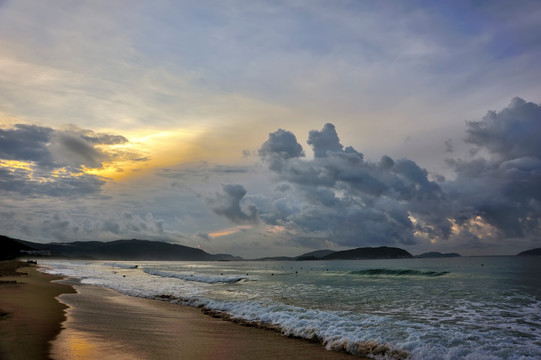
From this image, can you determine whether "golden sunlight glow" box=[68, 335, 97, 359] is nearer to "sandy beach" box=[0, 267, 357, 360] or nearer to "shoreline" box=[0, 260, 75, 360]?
"sandy beach" box=[0, 267, 357, 360]

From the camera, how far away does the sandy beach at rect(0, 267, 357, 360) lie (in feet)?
33.8

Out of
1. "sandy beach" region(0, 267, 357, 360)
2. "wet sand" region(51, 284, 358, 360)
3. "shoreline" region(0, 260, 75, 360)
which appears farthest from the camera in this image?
"wet sand" region(51, 284, 358, 360)

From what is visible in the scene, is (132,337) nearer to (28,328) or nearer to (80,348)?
(80,348)

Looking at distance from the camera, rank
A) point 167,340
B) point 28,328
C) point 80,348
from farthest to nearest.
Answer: point 28,328 < point 167,340 < point 80,348

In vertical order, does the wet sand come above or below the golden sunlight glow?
below

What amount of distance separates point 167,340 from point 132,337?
1431mm

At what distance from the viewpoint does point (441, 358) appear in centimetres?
1088

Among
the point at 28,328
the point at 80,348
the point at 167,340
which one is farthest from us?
the point at 28,328

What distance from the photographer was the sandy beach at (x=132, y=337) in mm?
10297

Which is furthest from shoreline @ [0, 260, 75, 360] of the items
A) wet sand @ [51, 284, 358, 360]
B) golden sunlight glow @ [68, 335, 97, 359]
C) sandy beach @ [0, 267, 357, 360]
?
golden sunlight glow @ [68, 335, 97, 359]

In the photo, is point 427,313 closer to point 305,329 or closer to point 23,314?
point 305,329

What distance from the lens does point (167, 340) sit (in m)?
12.5

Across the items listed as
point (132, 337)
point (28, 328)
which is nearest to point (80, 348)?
point (132, 337)

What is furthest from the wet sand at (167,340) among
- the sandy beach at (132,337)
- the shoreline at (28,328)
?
the shoreline at (28,328)
